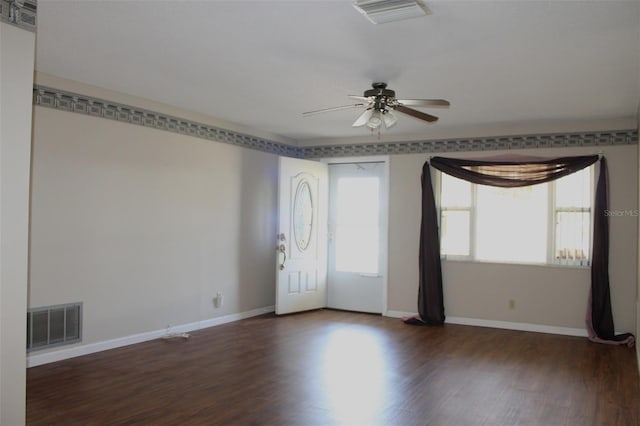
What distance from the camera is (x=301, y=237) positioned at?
721cm

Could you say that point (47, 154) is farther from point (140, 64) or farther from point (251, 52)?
point (251, 52)

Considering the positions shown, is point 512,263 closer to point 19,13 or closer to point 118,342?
point 118,342

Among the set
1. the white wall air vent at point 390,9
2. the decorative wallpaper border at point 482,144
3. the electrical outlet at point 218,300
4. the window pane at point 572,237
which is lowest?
the electrical outlet at point 218,300

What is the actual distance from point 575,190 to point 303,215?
341 cm

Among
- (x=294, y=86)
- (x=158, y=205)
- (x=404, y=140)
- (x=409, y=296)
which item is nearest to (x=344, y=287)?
(x=409, y=296)

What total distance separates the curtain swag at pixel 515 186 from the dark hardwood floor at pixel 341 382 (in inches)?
14.7

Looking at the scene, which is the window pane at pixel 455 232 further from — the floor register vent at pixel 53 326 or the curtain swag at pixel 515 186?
the floor register vent at pixel 53 326

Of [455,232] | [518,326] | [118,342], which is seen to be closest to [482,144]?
[455,232]

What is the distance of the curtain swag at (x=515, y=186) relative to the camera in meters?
5.77

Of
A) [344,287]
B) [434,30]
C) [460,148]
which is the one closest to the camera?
[434,30]

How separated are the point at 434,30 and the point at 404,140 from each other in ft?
12.5

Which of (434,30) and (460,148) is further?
(460,148)

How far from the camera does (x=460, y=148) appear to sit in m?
6.68

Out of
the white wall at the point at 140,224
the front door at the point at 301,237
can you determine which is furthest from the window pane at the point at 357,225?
the white wall at the point at 140,224
